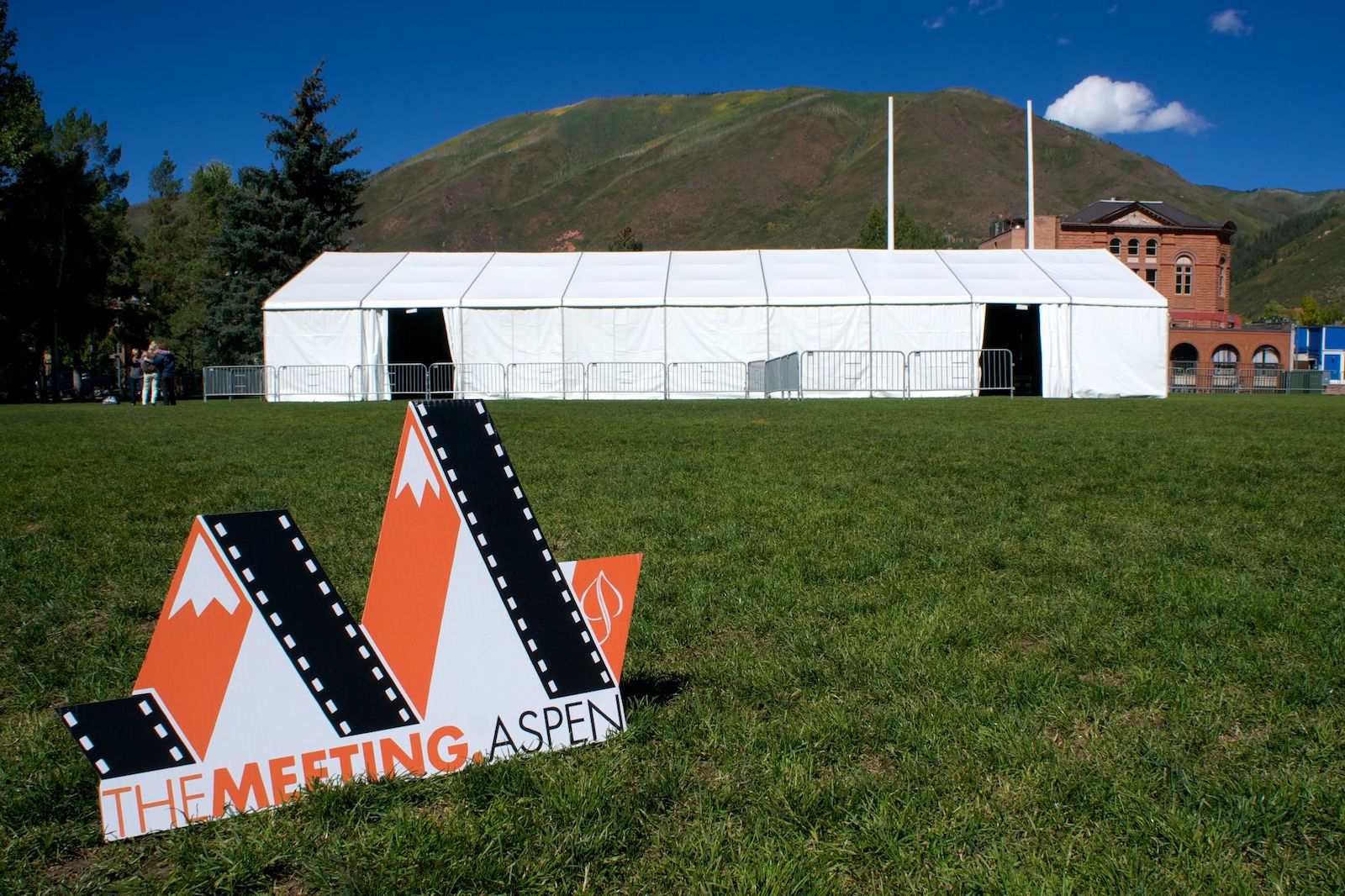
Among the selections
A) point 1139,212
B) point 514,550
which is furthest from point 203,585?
point 1139,212

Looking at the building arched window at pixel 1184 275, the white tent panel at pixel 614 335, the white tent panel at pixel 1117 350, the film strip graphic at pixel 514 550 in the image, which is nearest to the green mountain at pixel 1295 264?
the building arched window at pixel 1184 275

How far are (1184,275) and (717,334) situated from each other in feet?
202

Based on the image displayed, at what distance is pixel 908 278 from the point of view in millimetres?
27984

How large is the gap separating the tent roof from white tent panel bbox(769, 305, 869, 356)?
293mm

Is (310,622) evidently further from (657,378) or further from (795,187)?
(795,187)

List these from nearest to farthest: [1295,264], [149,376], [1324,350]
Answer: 1. [149,376]
2. [1324,350]
3. [1295,264]

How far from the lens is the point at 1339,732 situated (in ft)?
8.39

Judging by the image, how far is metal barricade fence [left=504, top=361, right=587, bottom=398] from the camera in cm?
2722

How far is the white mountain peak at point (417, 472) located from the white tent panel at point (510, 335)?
81.7ft

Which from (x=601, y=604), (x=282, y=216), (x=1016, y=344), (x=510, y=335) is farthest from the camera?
(x=282, y=216)

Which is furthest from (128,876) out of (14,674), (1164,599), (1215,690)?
(1164,599)

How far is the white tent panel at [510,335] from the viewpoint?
2706 centimetres

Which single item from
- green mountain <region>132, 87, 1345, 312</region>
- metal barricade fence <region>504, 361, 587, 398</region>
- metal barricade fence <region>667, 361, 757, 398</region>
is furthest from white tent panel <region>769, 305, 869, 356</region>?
green mountain <region>132, 87, 1345, 312</region>

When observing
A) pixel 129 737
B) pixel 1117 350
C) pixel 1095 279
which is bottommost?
pixel 129 737
